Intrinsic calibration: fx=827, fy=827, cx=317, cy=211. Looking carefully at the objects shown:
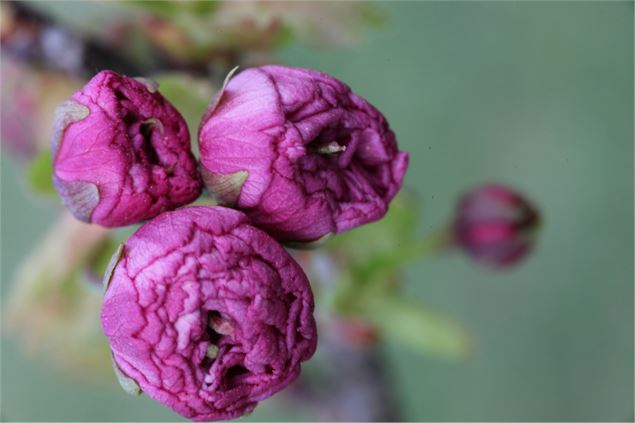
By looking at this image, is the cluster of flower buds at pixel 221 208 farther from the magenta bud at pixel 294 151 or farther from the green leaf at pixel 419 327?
the green leaf at pixel 419 327

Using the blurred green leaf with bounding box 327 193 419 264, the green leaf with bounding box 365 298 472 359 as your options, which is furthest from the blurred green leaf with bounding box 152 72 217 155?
the green leaf with bounding box 365 298 472 359

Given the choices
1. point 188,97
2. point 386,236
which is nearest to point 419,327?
point 386,236

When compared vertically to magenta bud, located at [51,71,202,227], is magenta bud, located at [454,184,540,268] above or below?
below

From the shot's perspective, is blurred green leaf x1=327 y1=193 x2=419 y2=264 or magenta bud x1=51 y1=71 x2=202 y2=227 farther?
blurred green leaf x1=327 y1=193 x2=419 y2=264

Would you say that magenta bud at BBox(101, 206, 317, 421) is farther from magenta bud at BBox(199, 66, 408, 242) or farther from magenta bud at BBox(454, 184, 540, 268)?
magenta bud at BBox(454, 184, 540, 268)

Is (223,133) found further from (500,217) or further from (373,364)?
(373,364)

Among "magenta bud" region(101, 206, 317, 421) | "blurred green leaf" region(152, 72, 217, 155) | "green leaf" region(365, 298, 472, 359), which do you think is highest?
"blurred green leaf" region(152, 72, 217, 155)

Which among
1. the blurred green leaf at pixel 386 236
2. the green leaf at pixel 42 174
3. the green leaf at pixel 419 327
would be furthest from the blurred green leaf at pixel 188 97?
the green leaf at pixel 419 327

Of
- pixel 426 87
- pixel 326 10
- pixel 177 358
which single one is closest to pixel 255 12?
pixel 326 10
